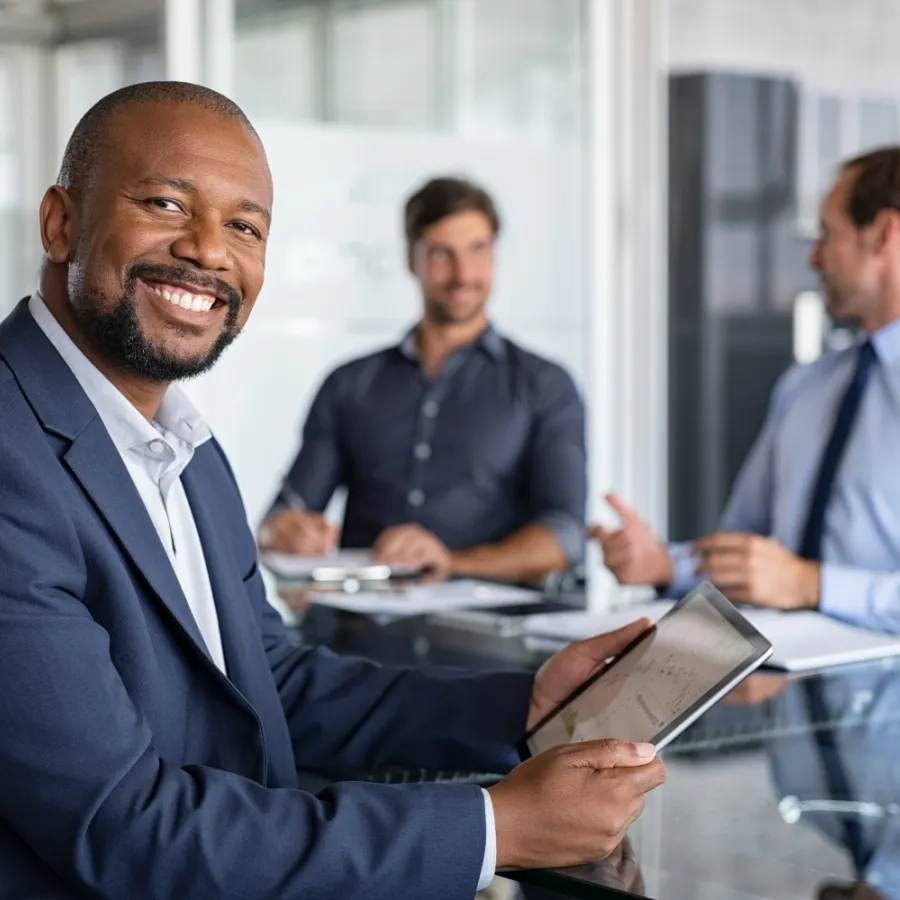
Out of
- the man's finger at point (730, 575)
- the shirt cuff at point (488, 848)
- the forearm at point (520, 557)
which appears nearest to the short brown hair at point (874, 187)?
the man's finger at point (730, 575)

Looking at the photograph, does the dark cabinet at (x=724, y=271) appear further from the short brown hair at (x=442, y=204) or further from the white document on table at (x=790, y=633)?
the white document on table at (x=790, y=633)

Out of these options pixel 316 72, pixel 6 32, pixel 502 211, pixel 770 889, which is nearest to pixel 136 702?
pixel 770 889

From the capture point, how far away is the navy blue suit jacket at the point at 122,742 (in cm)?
117

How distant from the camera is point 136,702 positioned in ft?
4.35

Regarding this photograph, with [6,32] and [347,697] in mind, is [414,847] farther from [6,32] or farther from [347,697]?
[6,32]

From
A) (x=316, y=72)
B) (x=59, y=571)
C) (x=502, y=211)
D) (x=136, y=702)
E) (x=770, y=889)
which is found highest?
(x=316, y=72)

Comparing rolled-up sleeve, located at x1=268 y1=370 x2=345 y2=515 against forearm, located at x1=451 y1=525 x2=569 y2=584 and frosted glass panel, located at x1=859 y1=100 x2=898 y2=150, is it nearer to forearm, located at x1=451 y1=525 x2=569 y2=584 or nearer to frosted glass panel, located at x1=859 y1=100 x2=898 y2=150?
forearm, located at x1=451 y1=525 x2=569 y2=584

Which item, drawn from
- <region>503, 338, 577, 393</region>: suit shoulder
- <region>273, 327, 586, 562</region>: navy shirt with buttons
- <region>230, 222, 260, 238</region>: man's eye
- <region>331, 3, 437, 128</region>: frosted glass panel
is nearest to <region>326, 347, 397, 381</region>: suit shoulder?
<region>273, 327, 586, 562</region>: navy shirt with buttons

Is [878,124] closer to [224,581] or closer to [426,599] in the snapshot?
[426,599]

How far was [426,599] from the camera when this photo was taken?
8.98 feet

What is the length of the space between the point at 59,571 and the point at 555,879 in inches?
18.6

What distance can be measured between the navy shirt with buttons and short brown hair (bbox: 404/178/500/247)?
0.28 metres

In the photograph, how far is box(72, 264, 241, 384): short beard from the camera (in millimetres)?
1409

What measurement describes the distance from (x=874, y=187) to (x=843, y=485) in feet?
1.93
